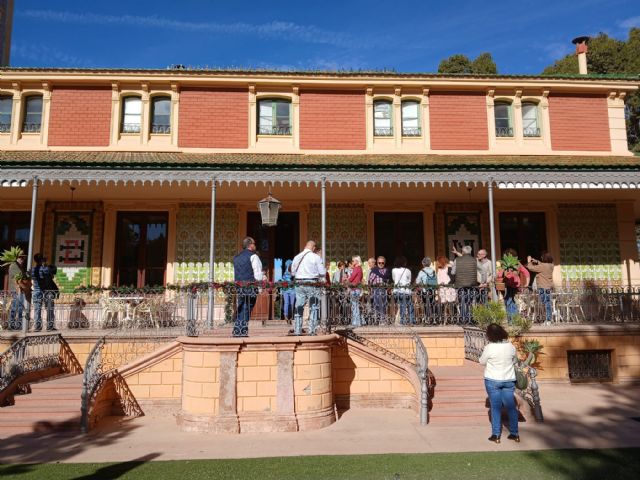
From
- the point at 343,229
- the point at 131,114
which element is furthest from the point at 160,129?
the point at 343,229

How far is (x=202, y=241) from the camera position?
13.7m

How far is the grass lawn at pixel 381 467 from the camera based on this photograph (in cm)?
523

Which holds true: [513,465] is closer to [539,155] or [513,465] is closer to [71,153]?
[539,155]

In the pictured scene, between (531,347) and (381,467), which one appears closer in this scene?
(381,467)

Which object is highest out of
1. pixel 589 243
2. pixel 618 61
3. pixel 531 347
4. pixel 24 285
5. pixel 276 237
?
pixel 618 61

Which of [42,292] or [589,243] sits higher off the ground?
[589,243]

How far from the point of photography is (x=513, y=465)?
5539 millimetres

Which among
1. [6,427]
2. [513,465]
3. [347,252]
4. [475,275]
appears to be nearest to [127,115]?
[347,252]

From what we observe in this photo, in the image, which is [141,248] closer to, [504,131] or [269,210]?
[269,210]

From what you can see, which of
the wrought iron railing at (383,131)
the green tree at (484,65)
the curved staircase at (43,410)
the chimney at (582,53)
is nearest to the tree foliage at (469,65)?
the green tree at (484,65)

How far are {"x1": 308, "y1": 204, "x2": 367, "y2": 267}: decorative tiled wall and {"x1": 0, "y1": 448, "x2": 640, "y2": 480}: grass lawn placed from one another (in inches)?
322

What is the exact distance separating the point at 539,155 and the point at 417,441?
10.9 meters

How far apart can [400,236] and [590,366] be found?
5809 millimetres

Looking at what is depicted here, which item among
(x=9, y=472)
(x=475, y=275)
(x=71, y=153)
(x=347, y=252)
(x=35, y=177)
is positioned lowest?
(x=9, y=472)
